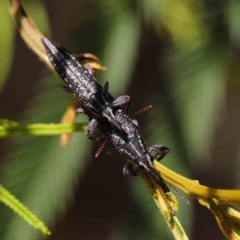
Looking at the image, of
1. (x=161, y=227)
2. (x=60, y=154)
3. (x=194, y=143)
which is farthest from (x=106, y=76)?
(x=161, y=227)

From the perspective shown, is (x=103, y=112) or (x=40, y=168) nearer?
(x=103, y=112)

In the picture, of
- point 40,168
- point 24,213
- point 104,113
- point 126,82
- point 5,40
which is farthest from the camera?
point 126,82

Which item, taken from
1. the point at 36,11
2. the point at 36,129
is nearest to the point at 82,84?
the point at 36,129

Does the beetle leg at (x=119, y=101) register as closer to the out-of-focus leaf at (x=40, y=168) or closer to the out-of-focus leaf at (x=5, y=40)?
the out-of-focus leaf at (x=5, y=40)

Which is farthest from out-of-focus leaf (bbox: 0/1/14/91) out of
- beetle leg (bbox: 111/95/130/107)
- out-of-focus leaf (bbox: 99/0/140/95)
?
beetle leg (bbox: 111/95/130/107)

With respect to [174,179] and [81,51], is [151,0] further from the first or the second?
[174,179]

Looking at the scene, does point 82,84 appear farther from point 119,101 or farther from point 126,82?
point 126,82
